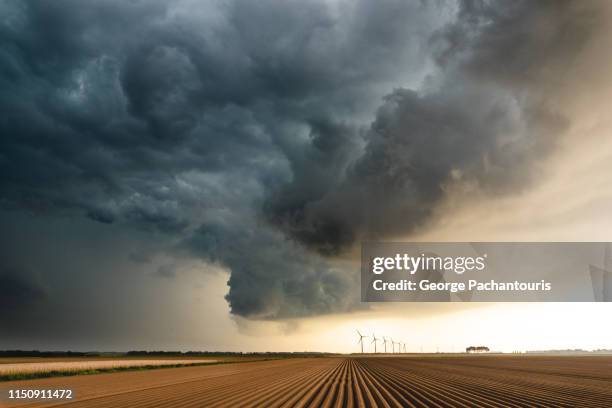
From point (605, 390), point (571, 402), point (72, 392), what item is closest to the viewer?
point (571, 402)

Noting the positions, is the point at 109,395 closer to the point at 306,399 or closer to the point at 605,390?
the point at 306,399

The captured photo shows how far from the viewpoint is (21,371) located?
151 ft

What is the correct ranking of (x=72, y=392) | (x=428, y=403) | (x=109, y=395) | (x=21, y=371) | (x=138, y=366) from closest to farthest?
(x=428, y=403) → (x=109, y=395) → (x=72, y=392) → (x=21, y=371) → (x=138, y=366)

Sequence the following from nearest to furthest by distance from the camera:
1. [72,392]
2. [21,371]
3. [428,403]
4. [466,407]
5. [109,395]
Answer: [466,407], [428,403], [109,395], [72,392], [21,371]

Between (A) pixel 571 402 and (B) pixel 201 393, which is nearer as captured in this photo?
(A) pixel 571 402

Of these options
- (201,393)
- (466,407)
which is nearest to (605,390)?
(466,407)

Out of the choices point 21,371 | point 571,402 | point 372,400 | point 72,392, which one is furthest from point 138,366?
point 571,402

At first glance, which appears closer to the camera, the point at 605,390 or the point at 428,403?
the point at 428,403

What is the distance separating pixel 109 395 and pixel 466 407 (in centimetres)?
1908

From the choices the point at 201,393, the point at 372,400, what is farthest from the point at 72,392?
the point at 372,400

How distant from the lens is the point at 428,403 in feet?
76.3

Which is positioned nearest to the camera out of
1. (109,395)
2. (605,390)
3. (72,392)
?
(109,395)

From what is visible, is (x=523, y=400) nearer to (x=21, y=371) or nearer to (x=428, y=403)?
(x=428, y=403)

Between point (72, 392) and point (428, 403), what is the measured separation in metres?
21.0
